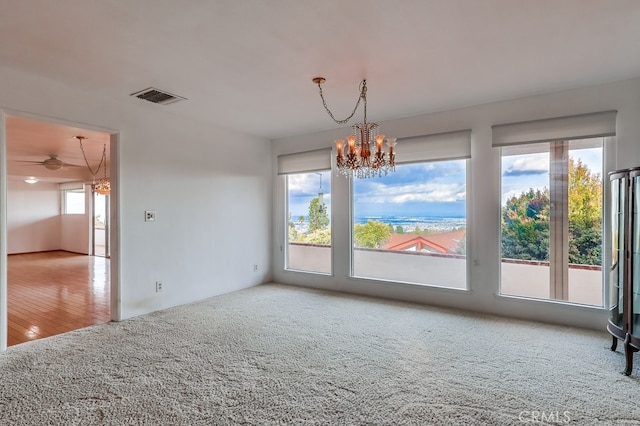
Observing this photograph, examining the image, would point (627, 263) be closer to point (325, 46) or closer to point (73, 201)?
point (325, 46)

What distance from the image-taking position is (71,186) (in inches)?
427

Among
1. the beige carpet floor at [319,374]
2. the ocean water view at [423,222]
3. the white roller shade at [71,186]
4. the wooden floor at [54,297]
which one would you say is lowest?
the wooden floor at [54,297]

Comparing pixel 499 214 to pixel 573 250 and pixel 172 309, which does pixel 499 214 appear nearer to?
pixel 573 250

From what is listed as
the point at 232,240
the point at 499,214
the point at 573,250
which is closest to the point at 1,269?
the point at 232,240

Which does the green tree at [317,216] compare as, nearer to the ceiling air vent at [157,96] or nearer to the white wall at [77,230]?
the ceiling air vent at [157,96]

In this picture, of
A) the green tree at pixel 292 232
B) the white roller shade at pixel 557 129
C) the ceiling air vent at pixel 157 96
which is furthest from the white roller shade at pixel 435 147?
the ceiling air vent at pixel 157 96

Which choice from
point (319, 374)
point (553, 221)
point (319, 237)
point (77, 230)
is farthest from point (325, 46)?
point (77, 230)

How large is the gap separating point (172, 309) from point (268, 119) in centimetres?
279

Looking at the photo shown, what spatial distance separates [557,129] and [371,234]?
261 cm

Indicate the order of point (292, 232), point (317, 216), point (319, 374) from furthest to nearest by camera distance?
point (292, 232) → point (317, 216) → point (319, 374)

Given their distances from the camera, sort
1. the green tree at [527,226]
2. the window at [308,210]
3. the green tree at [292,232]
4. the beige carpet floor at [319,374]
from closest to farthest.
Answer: the beige carpet floor at [319,374]
the green tree at [527,226]
the window at [308,210]
the green tree at [292,232]

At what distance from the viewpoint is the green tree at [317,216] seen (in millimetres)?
5531

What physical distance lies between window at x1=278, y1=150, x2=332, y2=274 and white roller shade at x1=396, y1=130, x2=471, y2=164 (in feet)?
3.97

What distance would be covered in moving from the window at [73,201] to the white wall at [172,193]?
8114 millimetres
